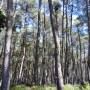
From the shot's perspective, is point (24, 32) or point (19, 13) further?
point (24, 32)

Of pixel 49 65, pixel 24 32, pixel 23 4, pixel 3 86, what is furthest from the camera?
pixel 49 65

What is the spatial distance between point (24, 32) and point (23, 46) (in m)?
1.93

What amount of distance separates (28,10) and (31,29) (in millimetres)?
4278

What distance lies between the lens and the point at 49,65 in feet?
174

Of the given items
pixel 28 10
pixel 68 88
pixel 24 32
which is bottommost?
pixel 68 88

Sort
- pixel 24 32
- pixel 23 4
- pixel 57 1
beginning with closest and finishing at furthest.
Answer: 1. pixel 57 1
2. pixel 23 4
3. pixel 24 32

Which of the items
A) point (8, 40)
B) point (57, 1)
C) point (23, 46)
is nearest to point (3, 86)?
point (8, 40)

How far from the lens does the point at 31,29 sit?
1538 inches

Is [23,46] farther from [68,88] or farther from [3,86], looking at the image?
[3,86]

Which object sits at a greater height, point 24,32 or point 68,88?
point 24,32

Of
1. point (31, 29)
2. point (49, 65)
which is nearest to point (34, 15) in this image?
point (31, 29)

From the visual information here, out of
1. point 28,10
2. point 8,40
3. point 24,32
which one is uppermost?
point 28,10

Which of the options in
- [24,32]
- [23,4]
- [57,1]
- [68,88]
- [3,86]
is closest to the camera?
[3,86]

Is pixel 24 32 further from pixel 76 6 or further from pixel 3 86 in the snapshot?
pixel 3 86
